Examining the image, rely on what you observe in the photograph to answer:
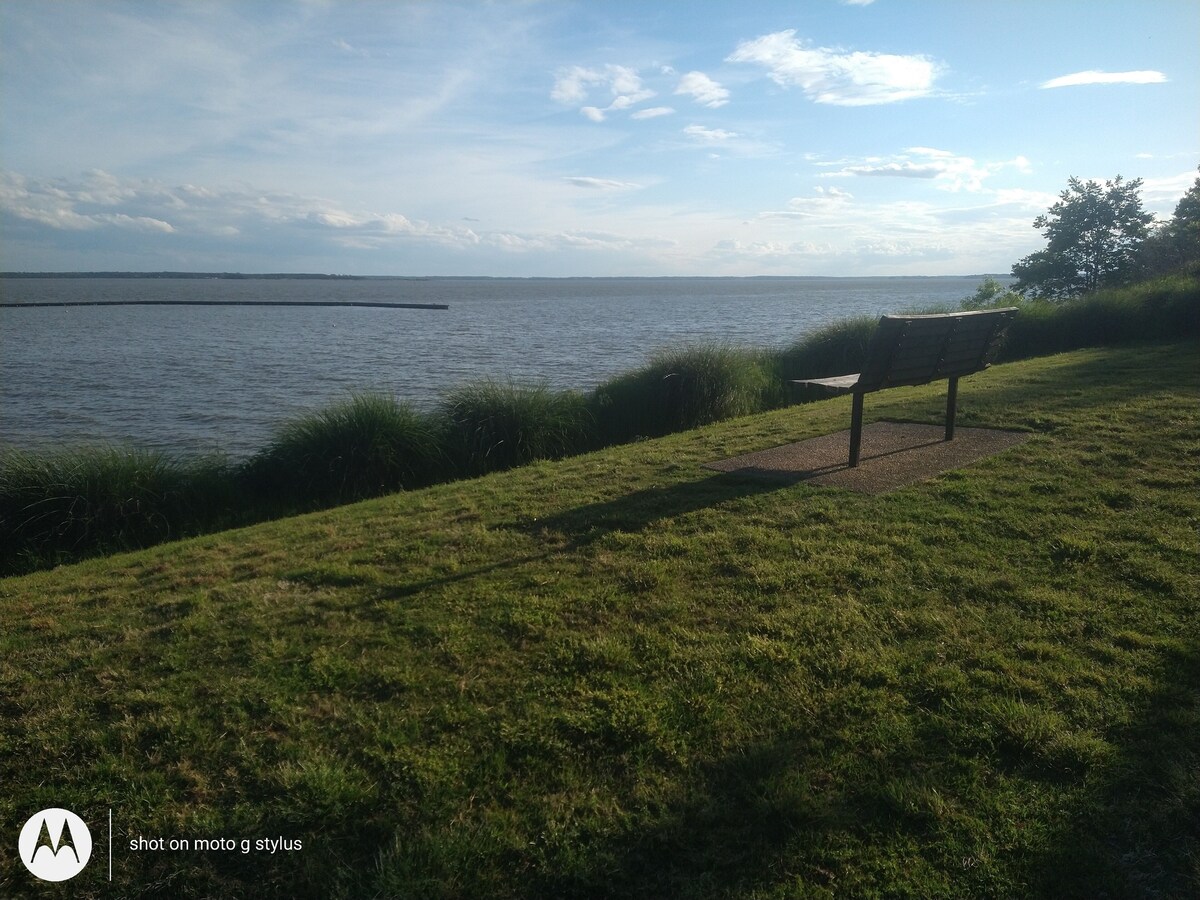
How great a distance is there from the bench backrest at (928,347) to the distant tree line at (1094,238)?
31664 millimetres

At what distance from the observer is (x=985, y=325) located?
7.66 m

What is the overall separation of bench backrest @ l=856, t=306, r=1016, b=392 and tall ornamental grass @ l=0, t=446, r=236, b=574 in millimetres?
7274

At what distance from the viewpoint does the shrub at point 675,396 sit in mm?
13250

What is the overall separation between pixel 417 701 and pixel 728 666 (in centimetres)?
128

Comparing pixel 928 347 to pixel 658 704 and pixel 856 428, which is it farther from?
pixel 658 704

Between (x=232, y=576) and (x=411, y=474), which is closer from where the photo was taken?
(x=232, y=576)

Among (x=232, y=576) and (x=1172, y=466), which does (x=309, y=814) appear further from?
(x=1172, y=466)

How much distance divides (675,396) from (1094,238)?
31532 millimetres

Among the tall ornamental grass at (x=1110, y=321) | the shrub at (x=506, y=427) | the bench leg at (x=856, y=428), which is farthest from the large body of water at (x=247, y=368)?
the bench leg at (x=856, y=428)

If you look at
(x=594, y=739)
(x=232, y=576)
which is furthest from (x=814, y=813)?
(x=232, y=576)

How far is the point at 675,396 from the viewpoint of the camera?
13625 mm

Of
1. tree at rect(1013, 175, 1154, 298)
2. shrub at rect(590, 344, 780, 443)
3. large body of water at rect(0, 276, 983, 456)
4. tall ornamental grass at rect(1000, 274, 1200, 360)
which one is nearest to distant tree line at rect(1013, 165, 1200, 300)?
tree at rect(1013, 175, 1154, 298)

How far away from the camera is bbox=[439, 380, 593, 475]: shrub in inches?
446

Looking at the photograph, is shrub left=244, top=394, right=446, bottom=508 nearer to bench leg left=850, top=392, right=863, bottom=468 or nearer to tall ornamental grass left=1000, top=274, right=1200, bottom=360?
bench leg left=850, top=392, right=863, bottom=468
